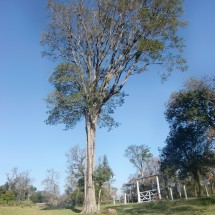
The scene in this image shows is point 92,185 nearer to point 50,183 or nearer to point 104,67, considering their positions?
point 104,67

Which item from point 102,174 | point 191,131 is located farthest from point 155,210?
point 191,131

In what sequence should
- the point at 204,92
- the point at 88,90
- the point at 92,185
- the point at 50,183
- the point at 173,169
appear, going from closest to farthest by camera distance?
the point at 92,185 < the point at 88,90 < the point at 204,92 < the point at 173,169 < the point at 50,183

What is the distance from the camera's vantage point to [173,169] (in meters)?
30.5

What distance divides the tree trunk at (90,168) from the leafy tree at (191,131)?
11.5 m

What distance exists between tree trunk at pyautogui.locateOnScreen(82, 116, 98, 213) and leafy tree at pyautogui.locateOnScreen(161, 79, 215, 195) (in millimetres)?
11473

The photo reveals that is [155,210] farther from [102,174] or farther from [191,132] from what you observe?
[191,132]

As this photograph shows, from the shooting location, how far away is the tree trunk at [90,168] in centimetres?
1569

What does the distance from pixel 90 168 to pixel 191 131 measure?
15.0 m

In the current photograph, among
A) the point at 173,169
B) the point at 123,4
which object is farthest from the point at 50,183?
the point at 123,4

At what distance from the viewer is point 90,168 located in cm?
1708

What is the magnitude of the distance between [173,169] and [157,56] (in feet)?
53.8

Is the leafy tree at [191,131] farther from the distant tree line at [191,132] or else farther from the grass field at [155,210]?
the grass field at [155,210]

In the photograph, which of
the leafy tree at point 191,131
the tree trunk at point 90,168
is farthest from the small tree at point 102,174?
the leafy tree at point 191,131

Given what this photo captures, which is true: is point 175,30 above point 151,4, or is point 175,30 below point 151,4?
below
